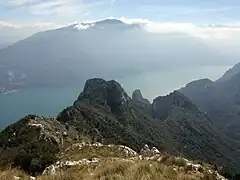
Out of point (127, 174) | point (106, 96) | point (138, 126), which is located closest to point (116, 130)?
point (138, 126)

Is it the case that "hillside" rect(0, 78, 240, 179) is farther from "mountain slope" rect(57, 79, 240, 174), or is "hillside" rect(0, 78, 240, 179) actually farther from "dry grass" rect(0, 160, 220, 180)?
"dry grass" rect(0, 160, 220, 180)

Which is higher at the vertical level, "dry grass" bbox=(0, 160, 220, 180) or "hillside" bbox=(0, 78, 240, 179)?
"dry grass" bbox=(0, 160, 220, 180)

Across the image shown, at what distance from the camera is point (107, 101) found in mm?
133875

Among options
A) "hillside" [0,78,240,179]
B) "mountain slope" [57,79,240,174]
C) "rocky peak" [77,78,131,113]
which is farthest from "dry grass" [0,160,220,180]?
"rocky peak" [77,78,131,113]

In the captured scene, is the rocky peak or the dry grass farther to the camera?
the rocky peak

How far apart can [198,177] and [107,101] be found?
410 ft

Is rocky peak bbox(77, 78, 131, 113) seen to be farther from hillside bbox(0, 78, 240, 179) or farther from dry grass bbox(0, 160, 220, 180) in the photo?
dry grass bbox(0, 160, 220, 180)

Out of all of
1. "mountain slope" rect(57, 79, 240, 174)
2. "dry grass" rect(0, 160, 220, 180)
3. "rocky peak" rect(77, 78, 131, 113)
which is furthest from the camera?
"rocky peak" rect(77, 78, 131, 113)

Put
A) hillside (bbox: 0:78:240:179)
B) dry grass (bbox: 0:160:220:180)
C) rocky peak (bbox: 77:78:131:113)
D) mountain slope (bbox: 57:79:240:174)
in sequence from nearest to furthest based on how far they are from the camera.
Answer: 1. dry grass (bbox: 0:160:220:180)
2. hillside (bbox: 0:78:240:179)
3. mountain slope (bbox: 57:79:240:174)
4. rocky peak (bbox: 77:78:131:113)

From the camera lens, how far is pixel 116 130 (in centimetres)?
9938

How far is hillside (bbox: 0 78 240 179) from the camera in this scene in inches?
1829

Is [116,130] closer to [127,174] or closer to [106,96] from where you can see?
[106,96]

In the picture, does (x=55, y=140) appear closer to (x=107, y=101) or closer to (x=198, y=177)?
(x=198, y=177)

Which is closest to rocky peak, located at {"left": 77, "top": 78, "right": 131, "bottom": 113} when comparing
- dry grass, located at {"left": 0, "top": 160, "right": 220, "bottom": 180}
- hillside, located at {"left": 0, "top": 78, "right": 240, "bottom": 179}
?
hillside, located at {"left": 0, "top": 78, "right": 240, "bottom": 179}
